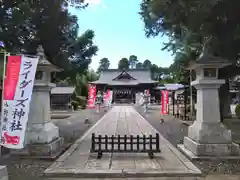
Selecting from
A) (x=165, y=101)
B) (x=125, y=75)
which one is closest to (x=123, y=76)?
(x=125, y=75)

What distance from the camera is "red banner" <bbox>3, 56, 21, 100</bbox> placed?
592 cm

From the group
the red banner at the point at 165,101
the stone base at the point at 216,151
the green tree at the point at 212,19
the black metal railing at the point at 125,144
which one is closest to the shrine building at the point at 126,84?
the red banner at the point at 165,101

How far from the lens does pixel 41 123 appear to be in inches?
359

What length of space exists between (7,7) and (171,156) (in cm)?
798

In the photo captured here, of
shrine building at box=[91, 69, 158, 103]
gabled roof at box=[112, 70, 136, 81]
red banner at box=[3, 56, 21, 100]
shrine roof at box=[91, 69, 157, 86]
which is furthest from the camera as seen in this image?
gabled roof at box=[112, 70, 136, 81]

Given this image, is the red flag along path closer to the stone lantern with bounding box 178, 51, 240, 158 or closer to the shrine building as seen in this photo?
the stone lantern with bounding box 178, 51, 240, 158

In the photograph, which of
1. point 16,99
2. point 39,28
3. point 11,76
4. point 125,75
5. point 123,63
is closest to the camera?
point 11,76

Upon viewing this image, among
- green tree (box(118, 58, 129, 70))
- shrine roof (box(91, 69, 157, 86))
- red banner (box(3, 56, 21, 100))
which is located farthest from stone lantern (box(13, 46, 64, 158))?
green tree (box(118, 58, 129, 70))

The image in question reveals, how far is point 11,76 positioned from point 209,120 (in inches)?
224

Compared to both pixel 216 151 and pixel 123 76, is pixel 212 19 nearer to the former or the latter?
pixel 216 151

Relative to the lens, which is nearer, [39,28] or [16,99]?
[16,99]

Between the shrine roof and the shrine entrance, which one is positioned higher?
the shrine roof

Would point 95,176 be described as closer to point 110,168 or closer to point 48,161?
point 110,168

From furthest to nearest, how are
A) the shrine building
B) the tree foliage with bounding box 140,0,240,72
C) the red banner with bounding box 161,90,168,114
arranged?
the shrine building → the red banner with bounding box 161,90,168,114 → the tree foliage with bounding box 140,0,240,72
